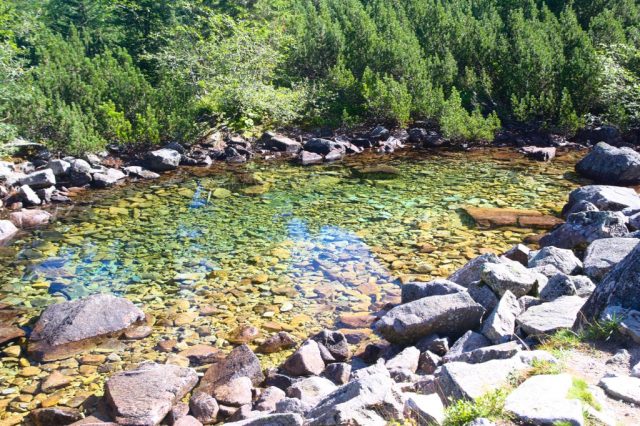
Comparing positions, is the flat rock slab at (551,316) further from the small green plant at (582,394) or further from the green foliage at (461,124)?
the green foliage at (461,124)

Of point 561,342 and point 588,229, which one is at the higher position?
point 561,342

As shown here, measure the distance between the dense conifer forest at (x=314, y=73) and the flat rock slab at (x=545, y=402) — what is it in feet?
44.4

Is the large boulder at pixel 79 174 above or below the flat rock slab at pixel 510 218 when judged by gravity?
below

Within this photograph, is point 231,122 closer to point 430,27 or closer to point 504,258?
point 430,27

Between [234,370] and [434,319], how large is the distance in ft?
7.58

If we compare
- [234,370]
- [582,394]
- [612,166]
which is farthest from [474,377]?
[612,166]

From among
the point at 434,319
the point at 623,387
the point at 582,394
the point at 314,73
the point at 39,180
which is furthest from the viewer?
the point at 314,73

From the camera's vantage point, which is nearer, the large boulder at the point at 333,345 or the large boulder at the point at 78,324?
the large boulder at the point at 333,345

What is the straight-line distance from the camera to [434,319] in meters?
6.43

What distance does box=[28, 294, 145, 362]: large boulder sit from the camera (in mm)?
6887

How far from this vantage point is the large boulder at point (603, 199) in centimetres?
1070

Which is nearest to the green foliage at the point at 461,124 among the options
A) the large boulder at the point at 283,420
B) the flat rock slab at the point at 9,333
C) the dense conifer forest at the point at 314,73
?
the dense conifer forest at the point at 314,73

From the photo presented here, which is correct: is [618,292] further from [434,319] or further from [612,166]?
[612,166]

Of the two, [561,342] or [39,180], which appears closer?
[561,342]
